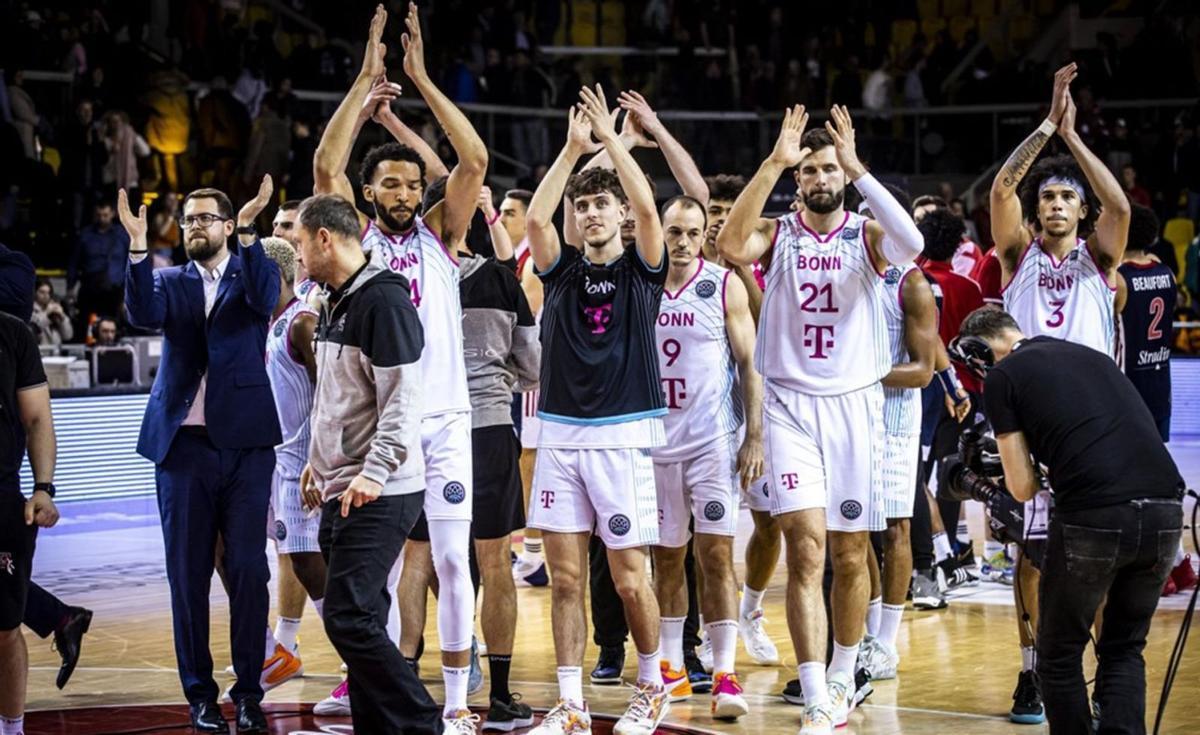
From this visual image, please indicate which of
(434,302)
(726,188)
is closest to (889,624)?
(726,188)

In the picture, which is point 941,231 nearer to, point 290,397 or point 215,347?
point 290,397

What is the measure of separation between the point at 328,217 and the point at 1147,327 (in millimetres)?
5676

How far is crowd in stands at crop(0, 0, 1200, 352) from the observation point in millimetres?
18672

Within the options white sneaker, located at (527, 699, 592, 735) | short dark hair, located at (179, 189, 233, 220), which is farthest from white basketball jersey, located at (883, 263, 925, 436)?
short dark hair, located at (179, 189, 233, 220)

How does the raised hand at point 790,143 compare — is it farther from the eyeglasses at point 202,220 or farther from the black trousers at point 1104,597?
the eyeglasses at point 202,220

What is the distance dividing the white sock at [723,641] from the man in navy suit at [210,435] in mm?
2018

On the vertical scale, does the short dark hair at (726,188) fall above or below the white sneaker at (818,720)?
above

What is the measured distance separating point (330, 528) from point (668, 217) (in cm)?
250

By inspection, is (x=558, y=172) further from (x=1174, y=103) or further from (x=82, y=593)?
(x=1174, y=103)

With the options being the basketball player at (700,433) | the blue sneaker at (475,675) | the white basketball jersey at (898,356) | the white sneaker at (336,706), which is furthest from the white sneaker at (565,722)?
the white basketball jersey at (898,356)

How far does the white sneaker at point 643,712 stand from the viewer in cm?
707

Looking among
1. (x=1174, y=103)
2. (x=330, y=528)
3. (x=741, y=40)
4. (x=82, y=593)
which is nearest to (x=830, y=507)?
(x=330, y=528)

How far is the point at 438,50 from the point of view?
23.8 m

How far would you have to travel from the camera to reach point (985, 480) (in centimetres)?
690
